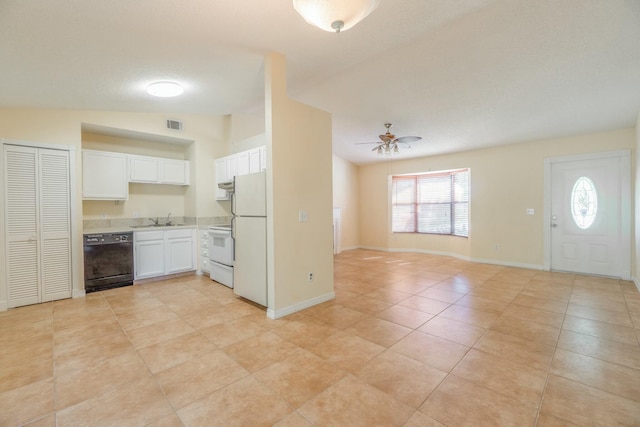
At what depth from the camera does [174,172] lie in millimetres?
5320

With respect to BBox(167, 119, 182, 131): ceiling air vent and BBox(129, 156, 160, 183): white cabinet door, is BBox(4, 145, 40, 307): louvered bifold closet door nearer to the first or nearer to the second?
BBox(129, 156, 160, 183): white cabinet door

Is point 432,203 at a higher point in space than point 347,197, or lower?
lower

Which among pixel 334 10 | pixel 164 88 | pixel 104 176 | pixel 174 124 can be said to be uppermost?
pixel 174 124

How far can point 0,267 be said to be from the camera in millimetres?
3457

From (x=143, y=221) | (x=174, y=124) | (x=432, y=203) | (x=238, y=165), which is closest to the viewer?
(x=238, y=165)

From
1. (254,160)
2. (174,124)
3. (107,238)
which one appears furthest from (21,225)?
(254,160)

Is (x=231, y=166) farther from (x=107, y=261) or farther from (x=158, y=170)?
(x=107, y=261)

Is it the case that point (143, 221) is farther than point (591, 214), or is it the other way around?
point (143, 221)

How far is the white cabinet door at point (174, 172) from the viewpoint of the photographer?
204 inches

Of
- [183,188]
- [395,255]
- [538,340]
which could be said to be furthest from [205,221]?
[538,340]

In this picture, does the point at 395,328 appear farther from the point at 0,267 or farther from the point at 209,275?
the point at 0,267

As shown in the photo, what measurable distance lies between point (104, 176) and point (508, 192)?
750 cm

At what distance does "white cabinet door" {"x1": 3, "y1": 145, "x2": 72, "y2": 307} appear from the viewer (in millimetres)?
3512

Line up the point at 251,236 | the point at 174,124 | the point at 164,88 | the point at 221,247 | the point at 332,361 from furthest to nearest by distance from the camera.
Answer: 1. the point at 174,124
2. the point at 221,247
3. the point at 251,236
4. the point at 164,88
5. the point at 332,361
